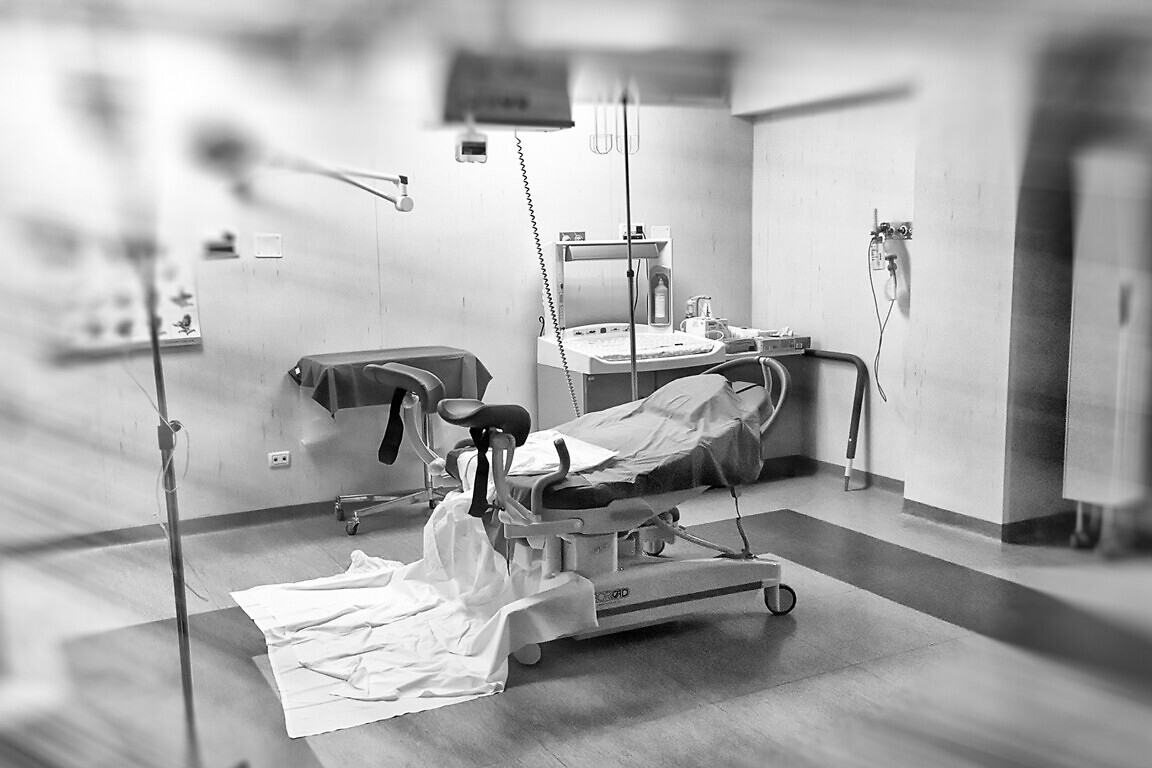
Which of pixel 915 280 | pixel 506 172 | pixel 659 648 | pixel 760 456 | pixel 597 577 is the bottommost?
pixel 659 648

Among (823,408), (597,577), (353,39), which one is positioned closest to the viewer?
(353,39)

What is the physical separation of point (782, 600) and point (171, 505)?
267 centimetres

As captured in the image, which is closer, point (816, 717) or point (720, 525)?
point (816, 717)

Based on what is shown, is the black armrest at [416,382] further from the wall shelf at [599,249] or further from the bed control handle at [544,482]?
the wall shelf at [599,249]

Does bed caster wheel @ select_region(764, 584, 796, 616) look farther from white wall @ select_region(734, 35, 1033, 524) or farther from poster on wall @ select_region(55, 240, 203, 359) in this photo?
poster on wall @ select_region(55, 240, 203, 359)

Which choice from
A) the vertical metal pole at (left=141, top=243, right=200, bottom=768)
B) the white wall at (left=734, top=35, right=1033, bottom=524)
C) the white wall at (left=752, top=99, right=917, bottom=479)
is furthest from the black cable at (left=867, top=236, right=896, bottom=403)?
the vertical metal pole at (left=141, top=243, right=200, bottom=768)

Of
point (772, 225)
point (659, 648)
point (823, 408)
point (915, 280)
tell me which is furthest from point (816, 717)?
→ point (772, 225)

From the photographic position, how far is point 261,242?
0.21 metres

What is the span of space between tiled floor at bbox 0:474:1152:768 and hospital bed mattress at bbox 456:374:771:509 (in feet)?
1.48

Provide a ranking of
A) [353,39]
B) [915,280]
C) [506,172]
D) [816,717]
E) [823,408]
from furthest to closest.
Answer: [823,408] < [506,172] < [915,280] < [816,717] < [353,39]

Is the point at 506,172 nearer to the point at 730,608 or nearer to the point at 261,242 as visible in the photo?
the point at 730,608

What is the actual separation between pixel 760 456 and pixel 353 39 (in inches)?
101

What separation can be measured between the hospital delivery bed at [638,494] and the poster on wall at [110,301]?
1.96 meters

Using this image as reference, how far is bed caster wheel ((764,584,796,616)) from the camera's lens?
111 inches
